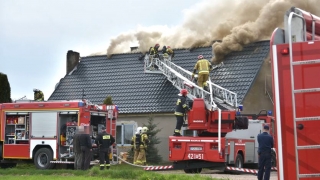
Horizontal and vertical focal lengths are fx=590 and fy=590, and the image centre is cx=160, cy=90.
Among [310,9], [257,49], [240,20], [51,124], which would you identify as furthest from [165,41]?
[51,124]

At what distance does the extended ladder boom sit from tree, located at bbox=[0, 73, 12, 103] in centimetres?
798

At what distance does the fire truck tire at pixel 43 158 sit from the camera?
2073 centimetres

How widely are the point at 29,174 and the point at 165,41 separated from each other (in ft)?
63.8

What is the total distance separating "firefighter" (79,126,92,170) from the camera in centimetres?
1922

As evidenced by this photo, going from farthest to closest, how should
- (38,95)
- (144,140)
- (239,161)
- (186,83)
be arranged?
(38,95), (186,83), (144,140), (239,161)

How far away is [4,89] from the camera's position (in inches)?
1045

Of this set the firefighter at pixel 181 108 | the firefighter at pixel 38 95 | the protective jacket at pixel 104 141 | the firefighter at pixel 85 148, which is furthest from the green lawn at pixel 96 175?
the firefighter at pixel 38 95

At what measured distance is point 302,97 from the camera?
24.5 ft

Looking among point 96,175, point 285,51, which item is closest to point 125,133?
point 96,175

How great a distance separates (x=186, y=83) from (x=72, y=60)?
1425cm

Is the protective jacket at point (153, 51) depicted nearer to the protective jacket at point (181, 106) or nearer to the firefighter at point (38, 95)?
the firefighter at point (38, 95)

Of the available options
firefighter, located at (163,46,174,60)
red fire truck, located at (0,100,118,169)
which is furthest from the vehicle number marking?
firefighter, located at (163,46,174,60)

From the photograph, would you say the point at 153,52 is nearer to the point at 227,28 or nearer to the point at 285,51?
the point at 227,28

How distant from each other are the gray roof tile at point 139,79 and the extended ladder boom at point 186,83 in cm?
62
